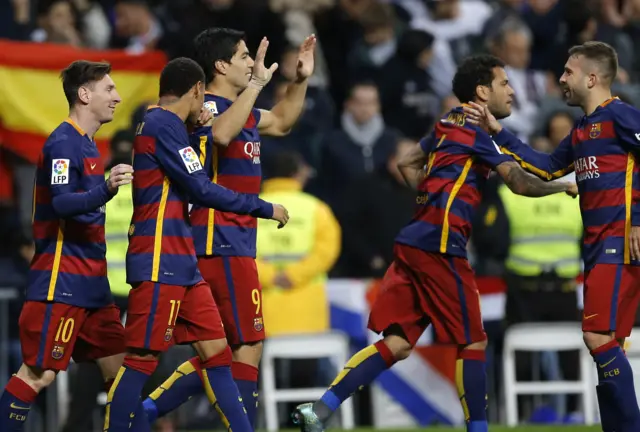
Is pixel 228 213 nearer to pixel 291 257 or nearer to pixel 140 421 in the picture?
pixel 140 421

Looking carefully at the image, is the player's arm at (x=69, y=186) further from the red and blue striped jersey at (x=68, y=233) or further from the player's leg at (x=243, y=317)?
the player's leg at (x=243, y=317)

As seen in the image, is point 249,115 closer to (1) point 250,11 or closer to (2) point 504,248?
(2) point 504,248

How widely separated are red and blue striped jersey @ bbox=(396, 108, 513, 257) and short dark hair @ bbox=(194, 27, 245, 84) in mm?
1300

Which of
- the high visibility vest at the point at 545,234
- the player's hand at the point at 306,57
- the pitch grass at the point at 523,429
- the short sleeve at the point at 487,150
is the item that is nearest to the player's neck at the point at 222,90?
the player's hand at the point at 306,57

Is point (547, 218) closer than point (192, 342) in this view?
No

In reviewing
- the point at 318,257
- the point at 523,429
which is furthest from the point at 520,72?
the point at 523,429

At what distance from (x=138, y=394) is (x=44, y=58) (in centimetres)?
598

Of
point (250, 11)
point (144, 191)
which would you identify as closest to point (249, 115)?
point (144, 191)

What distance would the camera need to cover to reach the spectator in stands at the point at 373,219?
12.8 m

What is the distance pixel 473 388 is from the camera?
861cm

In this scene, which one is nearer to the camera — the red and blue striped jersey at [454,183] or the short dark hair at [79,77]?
the short dark hair at [79,77]

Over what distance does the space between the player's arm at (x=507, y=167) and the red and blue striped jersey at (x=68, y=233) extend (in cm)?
214

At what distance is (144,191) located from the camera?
785 centimetres

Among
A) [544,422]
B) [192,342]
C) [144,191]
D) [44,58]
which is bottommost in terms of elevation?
[544,422]
